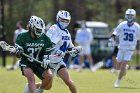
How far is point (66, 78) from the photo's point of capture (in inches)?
548

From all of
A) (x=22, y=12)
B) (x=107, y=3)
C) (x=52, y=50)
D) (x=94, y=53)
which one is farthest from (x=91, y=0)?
(x=52, y=50)

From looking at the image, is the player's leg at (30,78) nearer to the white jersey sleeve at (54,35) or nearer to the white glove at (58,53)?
the white glove at (58,53)

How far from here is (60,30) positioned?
1443 centimetres

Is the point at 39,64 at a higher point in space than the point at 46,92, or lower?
higher

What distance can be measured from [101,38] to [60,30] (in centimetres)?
1913

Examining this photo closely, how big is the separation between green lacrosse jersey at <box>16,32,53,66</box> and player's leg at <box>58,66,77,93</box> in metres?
0.88

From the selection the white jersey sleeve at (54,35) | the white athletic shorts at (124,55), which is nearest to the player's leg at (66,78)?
the white jersey sleeve at (54,35)

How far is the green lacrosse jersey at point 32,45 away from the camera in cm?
1312

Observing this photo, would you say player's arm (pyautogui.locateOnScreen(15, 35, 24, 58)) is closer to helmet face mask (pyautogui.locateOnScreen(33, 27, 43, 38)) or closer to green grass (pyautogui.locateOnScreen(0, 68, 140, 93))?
helmet face mask (pyautogui.locateOnScreen(33, 27, 43, 38))

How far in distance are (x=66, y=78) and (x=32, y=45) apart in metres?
1.26

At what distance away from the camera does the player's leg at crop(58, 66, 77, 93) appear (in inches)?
548

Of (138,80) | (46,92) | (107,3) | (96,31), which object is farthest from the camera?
(107,3)

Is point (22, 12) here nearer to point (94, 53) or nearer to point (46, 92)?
point (94, 53)

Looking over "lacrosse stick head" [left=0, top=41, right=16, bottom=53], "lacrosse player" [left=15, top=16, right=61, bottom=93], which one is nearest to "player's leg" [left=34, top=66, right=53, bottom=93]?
"lacrosse player" [left=15, top=16, right=61, bottom=93]
